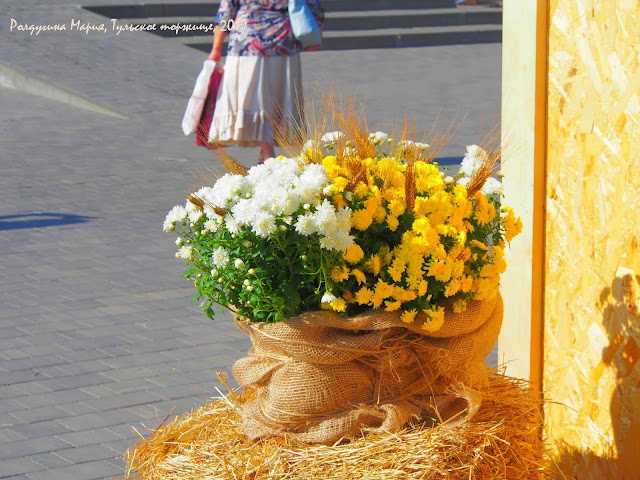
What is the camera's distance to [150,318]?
528 centimetres

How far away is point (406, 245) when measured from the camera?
7.55 feet

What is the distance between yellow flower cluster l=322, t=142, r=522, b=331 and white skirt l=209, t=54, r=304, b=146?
4.99 meters

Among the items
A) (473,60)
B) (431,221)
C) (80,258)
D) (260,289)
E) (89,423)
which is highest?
(473,60)

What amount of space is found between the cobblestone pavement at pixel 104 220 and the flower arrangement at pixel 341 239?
0.29 meters

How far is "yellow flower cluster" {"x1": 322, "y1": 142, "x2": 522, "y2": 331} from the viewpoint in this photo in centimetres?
229

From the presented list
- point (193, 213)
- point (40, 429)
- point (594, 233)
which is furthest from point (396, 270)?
point (40, 429)

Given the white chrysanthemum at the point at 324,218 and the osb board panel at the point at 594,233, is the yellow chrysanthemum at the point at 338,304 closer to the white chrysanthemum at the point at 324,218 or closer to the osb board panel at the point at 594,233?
the white chrysanthemum at the point at 324,218

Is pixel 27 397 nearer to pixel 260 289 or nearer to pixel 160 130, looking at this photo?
pixel 260 289

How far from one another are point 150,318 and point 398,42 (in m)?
11.7

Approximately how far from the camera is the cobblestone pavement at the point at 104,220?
13.7 ft

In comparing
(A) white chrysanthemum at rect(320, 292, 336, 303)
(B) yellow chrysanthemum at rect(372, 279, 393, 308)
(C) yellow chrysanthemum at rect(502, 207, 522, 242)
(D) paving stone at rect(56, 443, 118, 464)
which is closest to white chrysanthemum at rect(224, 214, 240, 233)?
(A) white chrysanthemum at rect(320, 292, 336, 303)

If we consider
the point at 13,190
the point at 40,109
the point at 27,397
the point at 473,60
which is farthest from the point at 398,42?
the point at 27,397

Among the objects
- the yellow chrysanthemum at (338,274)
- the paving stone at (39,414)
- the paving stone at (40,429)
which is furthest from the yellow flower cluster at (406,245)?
the paving stone at (39,414)

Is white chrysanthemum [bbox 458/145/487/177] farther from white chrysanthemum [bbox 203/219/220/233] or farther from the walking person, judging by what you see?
the walking person
